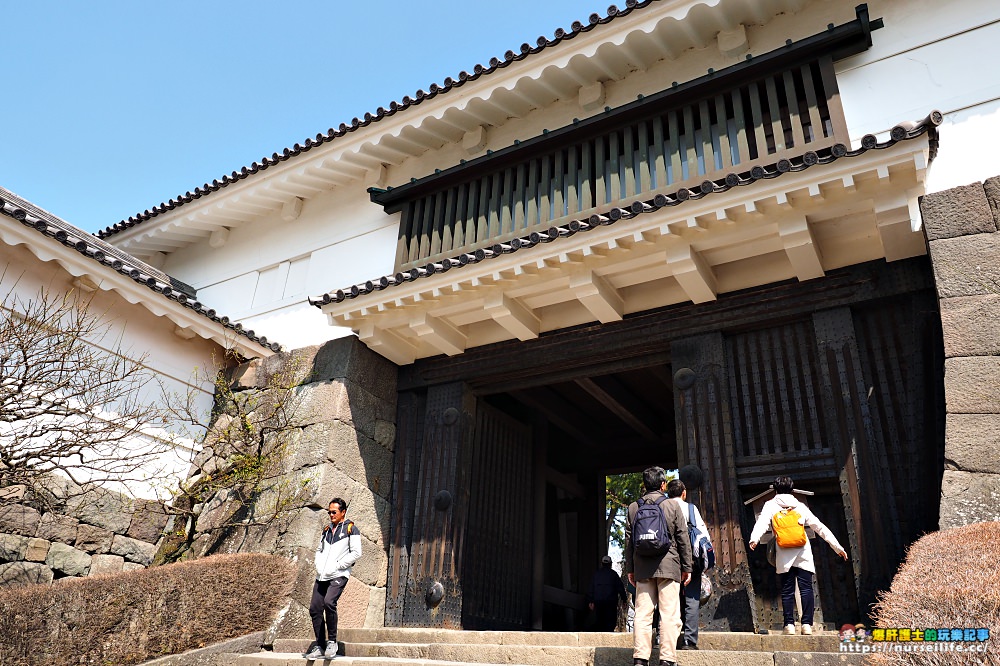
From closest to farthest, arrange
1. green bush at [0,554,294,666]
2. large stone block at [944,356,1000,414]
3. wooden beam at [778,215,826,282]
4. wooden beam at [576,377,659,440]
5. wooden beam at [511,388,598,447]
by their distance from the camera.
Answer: large stone block at [944,356,1000,414] < green bush at [0,554,294,666] < wooden beam at [778,215,826,282] < wooden beam at [576,377,659,440] < wooden beam at [511,388,598,447]

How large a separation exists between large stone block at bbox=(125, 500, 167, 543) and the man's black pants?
338 centimetres

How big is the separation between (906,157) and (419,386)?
5.47 m

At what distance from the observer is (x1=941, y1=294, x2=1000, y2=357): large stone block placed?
5.03 m

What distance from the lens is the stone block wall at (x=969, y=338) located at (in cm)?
458

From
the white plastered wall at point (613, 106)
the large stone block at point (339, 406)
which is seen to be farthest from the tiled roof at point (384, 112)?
the large stone block at point (339, 406)

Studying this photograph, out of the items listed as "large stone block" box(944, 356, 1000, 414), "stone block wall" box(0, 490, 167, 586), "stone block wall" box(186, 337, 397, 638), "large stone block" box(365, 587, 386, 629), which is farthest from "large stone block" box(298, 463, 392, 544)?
"large stone block" box(944, 356, 1000, 414)

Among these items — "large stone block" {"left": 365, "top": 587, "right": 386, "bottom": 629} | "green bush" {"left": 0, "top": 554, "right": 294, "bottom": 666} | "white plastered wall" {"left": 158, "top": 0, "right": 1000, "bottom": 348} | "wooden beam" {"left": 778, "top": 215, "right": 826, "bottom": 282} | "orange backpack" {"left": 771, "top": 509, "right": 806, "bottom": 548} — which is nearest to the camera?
"orange backpack" {"left": 771, "top": 509, "right": 806, "bottom": 548}

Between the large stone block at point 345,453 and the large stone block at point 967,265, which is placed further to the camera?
the large stone block at point 345,453

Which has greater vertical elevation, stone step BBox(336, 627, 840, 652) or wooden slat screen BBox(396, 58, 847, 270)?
wooden slat screen BBox(396, 58, 847, 270)

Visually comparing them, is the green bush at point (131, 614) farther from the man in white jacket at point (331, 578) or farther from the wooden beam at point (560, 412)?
the wooden beam at point (560, 412)

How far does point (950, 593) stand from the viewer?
3.03 metres

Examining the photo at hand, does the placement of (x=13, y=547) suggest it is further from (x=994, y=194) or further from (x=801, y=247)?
(x=994, y=194)

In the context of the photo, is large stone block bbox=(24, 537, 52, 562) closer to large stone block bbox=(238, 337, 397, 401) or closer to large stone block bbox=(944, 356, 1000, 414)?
large stone block bbox=(238, 337, 397, 401)

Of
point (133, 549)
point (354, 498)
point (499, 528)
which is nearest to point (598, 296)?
point (499, 528)
